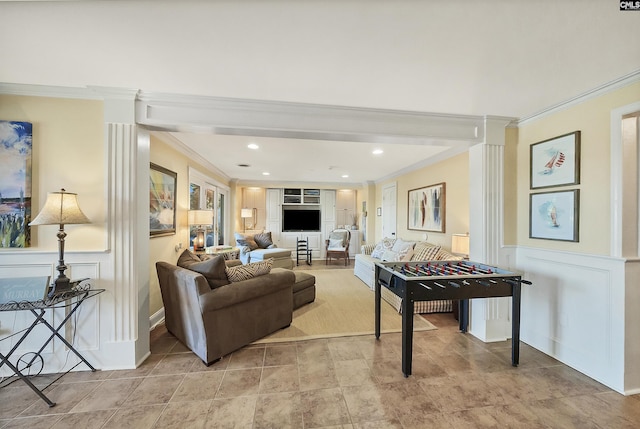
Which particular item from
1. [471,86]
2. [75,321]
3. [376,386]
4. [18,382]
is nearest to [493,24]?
[471,86]

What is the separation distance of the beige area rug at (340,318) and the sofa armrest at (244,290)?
0.52 metres

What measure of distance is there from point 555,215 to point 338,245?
4996 mm

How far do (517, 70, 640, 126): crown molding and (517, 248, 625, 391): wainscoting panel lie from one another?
4.39 feet

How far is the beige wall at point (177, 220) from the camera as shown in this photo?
116 inches

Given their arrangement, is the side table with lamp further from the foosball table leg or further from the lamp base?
the foosball table leg

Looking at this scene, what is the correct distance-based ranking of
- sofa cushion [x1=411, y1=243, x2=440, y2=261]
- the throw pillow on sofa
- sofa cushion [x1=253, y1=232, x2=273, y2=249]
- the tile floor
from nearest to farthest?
1. the tile floor
2. sofa cushion [x1=411, y1=243, x2=440, y2=261]
3. the throw pillow on sofa
4. sofa cushion [x1=253, y1=232, x2=273, y2=249]

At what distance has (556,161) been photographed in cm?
232

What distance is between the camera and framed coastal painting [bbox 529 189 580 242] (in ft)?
7.11

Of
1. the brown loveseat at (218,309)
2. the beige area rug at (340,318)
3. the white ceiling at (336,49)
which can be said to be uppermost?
the white ceiling at (336,49)

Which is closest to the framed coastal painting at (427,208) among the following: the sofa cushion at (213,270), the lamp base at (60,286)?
the sofa cushion at (213,270)

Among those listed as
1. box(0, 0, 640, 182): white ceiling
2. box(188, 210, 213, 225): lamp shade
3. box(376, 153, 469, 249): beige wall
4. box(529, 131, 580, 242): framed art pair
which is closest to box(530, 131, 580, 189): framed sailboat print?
box(529, 131, 580, 242): framed art pair

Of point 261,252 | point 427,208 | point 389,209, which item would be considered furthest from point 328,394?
point 389,209

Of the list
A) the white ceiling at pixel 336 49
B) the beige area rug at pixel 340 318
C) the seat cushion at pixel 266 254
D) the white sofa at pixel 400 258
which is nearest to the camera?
the white ceiling at pixel 336 49

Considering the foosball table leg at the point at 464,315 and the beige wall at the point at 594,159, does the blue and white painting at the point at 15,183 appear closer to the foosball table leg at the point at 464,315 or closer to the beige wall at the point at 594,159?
the foosball table leg at the point at 464,315
